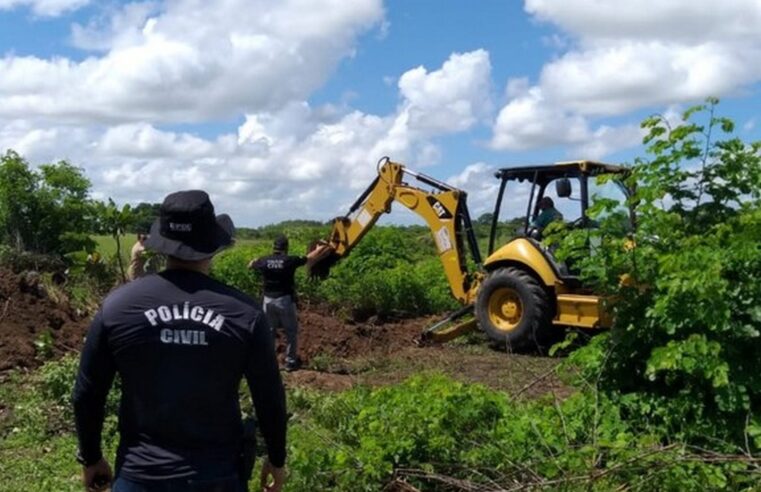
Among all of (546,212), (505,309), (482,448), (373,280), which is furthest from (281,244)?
(482,448)

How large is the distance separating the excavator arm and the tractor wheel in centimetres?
70

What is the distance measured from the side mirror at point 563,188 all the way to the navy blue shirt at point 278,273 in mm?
3393

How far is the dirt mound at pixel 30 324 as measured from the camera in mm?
11984

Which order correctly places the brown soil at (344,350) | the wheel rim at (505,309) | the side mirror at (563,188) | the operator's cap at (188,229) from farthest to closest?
the wheel rim at (505,309) → the side mirror at (563,188) → the brown soil at (344,350) → the operator's cap at (188,229)

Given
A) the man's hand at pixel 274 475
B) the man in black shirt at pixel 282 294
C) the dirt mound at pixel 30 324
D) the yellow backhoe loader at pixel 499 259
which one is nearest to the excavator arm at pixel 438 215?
the yellow backhoe loader at pixel 499 259

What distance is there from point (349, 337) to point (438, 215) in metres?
2.29

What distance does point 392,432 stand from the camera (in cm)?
586

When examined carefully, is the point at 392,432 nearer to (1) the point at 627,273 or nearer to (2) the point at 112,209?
(1) the point at 627,273

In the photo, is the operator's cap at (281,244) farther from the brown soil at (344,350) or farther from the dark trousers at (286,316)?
the brown soil at (344,350)

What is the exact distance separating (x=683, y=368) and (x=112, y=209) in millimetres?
10520

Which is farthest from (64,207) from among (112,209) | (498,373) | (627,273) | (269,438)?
(269,438)

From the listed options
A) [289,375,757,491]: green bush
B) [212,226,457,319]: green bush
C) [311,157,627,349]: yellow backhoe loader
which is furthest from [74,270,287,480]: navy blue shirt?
[212,226,457,319]: green bush

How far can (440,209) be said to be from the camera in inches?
561

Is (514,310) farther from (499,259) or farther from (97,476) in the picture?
(97,476)
